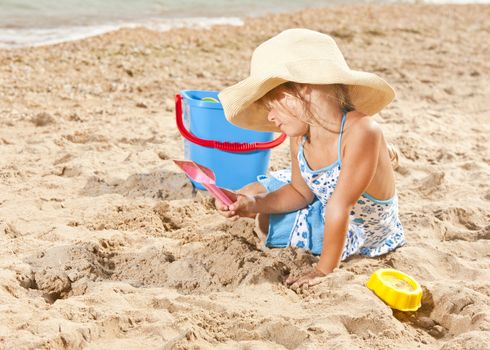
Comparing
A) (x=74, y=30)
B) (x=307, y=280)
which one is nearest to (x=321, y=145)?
(x=307, y=280)

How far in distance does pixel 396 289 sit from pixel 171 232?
102 centimetres

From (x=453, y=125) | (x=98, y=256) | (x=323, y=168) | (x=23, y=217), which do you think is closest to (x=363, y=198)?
(x=323, y=168)

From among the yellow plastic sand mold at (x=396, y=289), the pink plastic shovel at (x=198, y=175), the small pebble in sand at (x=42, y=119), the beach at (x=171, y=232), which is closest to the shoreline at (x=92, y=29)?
the beach at (x=171, y=232)

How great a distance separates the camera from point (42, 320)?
1.93 metres

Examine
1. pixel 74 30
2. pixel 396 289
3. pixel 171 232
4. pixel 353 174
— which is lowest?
pixel 171 232

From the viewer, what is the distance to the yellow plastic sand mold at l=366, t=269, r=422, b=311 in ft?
6.89

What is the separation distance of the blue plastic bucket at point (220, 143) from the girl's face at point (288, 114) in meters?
0.66

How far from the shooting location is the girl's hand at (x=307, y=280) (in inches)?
89.0

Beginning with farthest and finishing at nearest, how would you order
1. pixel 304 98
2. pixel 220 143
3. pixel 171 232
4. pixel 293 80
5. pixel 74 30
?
pixel 74 30
pixel 220 143
pixel 171 232
pixel 304 98
pixel 293 80

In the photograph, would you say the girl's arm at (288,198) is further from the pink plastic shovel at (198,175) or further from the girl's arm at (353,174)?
the girl's arm at (353,174)

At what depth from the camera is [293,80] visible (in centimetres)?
209

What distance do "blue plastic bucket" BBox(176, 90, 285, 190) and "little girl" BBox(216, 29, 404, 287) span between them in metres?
0.48

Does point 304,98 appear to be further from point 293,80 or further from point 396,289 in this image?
point 396,289

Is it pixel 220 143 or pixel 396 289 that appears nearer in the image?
pixel 396 289
